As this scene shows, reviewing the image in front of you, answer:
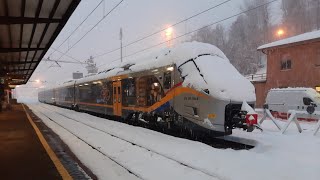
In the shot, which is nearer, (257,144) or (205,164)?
(205,164)

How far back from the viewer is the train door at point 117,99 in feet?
61.8

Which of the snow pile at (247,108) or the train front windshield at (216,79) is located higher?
the train front windshield at (216,79)

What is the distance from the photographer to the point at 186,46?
13375 mm

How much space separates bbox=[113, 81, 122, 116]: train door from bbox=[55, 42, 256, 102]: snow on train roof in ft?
15.3

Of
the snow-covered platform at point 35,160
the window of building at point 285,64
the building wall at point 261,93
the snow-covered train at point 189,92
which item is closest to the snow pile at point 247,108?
the snow-covered train at point 189,92

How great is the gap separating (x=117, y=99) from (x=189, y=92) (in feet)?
25.2

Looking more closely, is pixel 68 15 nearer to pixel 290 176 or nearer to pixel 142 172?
pixel 142 172

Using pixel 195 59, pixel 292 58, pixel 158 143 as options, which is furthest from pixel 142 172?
pixel 292 58

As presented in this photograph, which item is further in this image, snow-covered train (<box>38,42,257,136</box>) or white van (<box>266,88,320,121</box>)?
white van (<box>266,88,320,121</box>)

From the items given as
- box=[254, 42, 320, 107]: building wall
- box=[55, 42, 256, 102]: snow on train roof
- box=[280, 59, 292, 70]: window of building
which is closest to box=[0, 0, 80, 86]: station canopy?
box=[55, 42, 256, 102]: snow on train roof

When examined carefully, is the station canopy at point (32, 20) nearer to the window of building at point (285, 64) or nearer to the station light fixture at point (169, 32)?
the station light fixture at point (169, 32)

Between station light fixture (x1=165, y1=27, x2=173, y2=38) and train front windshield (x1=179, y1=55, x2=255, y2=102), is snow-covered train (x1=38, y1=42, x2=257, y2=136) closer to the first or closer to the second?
train front windshield (x1=179, y1=55, x2=255, y2=102)

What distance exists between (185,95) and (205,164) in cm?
441

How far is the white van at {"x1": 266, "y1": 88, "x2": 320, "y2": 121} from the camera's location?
69.1 ft
